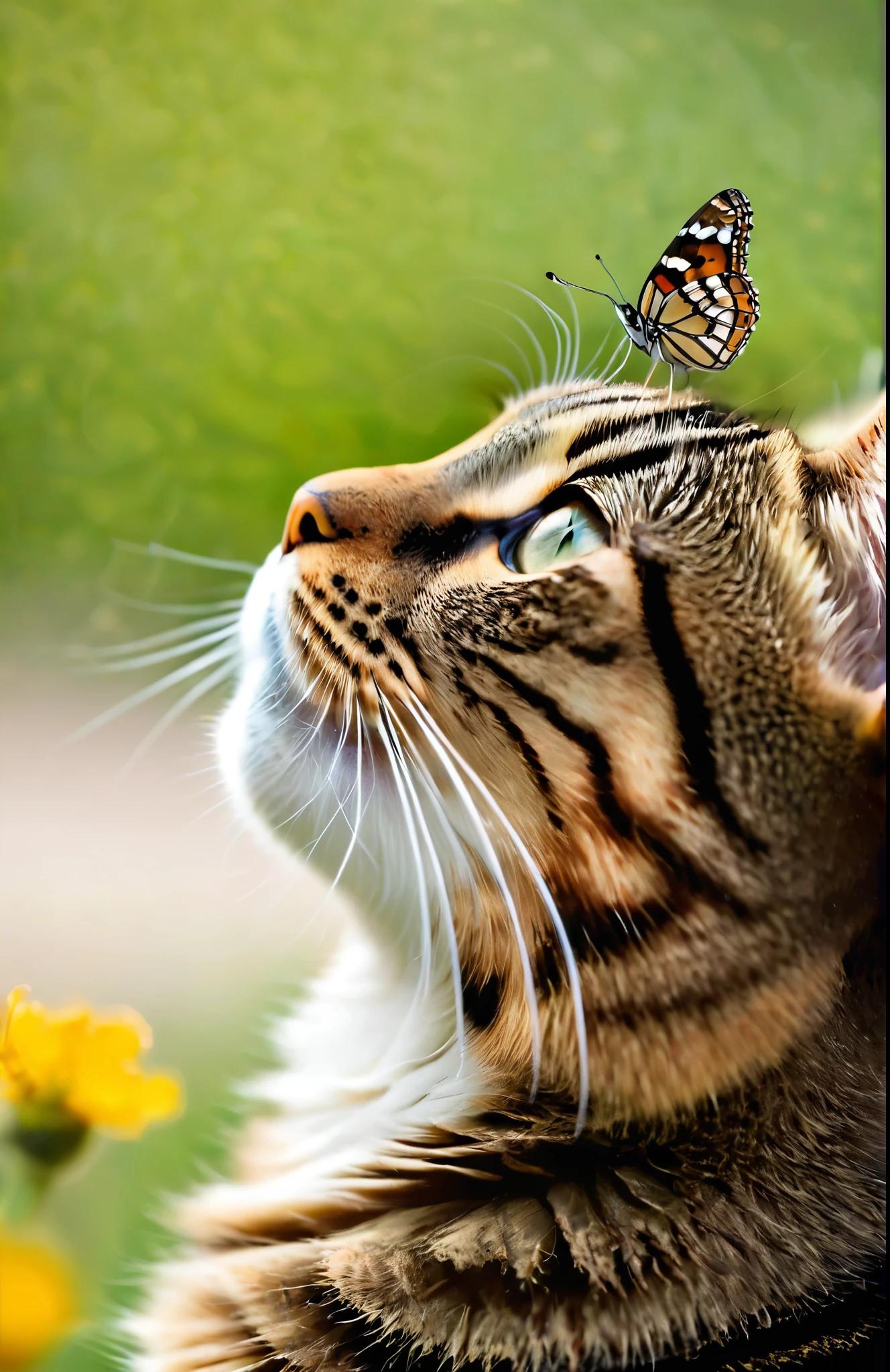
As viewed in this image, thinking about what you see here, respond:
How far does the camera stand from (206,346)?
31.0 inches

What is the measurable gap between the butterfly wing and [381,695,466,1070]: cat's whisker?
41cm

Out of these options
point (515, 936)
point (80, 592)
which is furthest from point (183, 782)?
point (515, 936)

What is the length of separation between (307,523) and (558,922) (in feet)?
1.16

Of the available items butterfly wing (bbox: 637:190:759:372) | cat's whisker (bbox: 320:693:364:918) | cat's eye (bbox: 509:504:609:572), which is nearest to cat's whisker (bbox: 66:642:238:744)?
cat's whisker (bbox: 320:693:364:918)

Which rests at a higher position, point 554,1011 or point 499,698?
point 499,698

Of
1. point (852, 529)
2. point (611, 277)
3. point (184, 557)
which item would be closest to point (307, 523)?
point (184, 557)

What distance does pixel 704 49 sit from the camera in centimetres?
92

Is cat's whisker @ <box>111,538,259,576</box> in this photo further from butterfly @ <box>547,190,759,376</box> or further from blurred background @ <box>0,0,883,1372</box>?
butterfly @ <box>547,190,759,376</box>

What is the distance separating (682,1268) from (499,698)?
44cm

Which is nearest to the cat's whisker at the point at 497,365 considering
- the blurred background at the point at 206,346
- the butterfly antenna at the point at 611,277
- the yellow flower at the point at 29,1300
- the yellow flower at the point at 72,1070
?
the blurred background at the point at 206,346

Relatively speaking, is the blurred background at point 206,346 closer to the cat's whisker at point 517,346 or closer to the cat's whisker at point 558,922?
the cat's whisker at point 517,346

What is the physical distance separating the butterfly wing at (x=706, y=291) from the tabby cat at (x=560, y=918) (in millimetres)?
84

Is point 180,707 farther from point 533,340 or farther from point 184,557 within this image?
point 533,340

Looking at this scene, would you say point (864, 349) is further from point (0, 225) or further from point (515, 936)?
point (0, 225)
